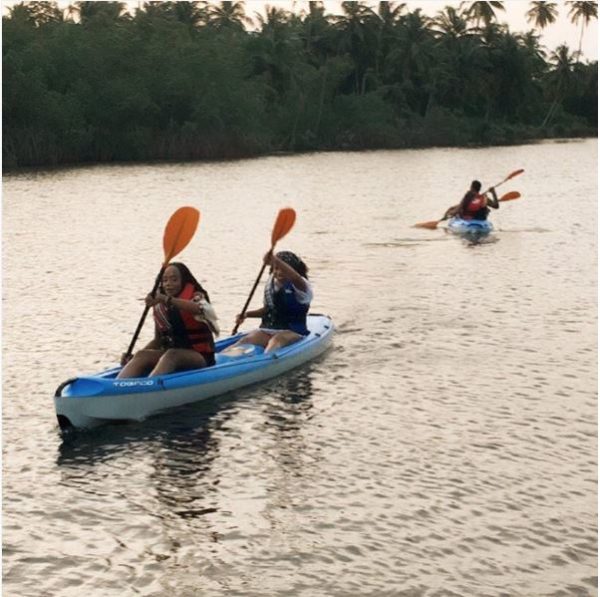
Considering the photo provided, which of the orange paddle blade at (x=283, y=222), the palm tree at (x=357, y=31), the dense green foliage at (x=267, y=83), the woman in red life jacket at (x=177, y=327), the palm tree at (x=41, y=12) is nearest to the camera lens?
the woman in red life jacket at (x=177, y=327)

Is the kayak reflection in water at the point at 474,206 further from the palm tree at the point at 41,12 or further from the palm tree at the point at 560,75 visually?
the palm tree at the point at 560,75

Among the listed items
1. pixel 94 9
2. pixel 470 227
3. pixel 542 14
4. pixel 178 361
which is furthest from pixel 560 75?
pixel 178 361

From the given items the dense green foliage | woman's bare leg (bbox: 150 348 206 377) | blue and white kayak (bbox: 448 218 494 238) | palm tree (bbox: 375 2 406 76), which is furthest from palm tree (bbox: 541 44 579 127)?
woman's bare leg (bbox: 150 348 206 377)

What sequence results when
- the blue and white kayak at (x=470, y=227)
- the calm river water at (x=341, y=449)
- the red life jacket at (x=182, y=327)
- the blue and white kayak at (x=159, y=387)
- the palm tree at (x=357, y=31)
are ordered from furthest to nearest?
1. the palm tree at (x=357, y=31)
2. the blue and white kayak at (x=470, y=227)
3. the red life jacket at (x=182, y=327)
4. the blue and white kayak at (x=159, y=387)
5. the calm river water at (x=341, y=449)

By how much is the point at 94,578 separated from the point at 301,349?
531 centimetres

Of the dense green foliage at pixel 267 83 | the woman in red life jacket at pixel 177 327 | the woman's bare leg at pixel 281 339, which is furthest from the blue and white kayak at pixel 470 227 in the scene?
the dense green foliage at pixel 267 83

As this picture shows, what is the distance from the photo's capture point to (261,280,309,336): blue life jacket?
1145 centimetres

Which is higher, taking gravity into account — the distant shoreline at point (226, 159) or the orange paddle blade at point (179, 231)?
the distant shoreline at point (226, 159)

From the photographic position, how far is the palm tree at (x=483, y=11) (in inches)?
3115

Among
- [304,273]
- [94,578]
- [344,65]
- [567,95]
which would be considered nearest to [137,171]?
[344,65]

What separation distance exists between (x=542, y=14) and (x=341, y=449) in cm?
8987

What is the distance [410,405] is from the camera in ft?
34.3

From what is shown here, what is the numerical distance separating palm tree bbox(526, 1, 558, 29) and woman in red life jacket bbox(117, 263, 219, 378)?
8876 centimetres

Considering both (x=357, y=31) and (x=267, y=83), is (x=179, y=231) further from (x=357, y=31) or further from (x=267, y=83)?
(x=357, y=31)
